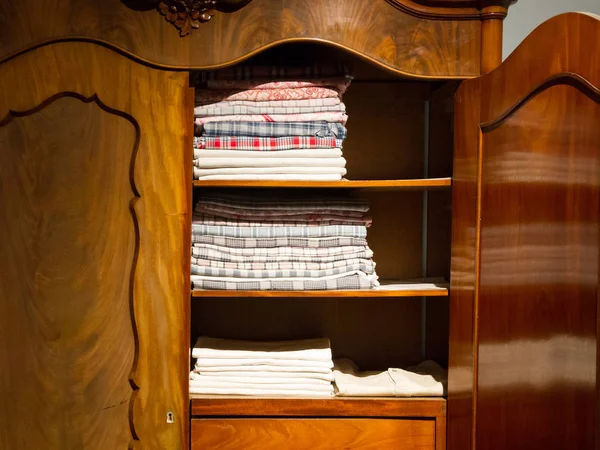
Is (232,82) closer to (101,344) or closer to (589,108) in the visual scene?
(101,344)

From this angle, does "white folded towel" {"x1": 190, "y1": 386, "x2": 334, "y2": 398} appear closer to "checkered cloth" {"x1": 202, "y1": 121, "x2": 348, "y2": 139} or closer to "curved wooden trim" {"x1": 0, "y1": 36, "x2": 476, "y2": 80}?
"checkered cloth" {"x1": 202, "y1": 121, "x2": 348, "y2": 139}

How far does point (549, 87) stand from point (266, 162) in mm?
707

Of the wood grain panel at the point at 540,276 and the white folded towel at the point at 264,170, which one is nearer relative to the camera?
the wood grain panel at the point at 540,276

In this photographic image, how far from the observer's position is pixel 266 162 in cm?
168

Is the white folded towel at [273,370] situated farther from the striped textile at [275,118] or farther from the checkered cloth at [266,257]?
the striped textile at [275,118]

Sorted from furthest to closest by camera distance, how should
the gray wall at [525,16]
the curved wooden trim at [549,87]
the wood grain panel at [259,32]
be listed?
the gray wall at [525,16] < the wood grain panel at [259,32] < the curved wooden trim at [549,87]

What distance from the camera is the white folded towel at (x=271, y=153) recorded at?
5.49ft

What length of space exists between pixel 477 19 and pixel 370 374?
0.92m

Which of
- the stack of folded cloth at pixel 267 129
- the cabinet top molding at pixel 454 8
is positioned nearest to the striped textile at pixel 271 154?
the stack of folded cloth at pixel 267 129

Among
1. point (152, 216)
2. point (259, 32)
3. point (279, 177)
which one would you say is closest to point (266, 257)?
point (279, 177)

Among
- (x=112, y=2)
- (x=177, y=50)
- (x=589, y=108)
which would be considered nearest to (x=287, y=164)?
(x=177, y=50)

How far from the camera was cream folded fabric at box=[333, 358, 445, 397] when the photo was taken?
1685 millimetres

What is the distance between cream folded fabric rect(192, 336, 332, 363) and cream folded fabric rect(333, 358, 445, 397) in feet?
0.28

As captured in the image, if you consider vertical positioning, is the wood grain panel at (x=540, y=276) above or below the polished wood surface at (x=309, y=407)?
above
